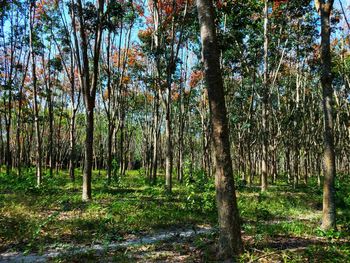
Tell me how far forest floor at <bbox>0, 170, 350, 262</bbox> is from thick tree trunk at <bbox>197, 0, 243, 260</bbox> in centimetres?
37

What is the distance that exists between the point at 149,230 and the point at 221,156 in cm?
473

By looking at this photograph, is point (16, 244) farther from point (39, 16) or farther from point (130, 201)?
point (39, 16)

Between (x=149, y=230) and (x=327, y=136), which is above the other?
(x=327, y=136)

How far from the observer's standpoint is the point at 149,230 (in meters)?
9.87

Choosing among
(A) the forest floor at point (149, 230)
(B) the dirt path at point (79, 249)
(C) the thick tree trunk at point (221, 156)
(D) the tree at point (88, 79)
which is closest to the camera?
(C) the thick tree trunk at point (221, 156)

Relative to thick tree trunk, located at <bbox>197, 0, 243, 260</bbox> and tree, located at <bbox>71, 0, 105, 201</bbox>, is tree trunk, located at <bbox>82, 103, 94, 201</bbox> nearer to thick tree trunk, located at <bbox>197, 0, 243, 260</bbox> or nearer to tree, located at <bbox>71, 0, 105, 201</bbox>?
tree, located at <bbox>71, 0, 105, 201</bbox>

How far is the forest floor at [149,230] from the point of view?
279 inches

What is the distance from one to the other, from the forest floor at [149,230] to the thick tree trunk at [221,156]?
1.22 feet

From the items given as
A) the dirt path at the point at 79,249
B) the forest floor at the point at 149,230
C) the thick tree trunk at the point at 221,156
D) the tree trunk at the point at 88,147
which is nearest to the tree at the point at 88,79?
the tree trunk at the point at 88,147

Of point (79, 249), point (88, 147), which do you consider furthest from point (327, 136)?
point (88, 147)

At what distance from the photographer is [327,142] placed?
8.55 meters

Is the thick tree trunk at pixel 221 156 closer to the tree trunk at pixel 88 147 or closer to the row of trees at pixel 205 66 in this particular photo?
the row of trees at pixel 205 66

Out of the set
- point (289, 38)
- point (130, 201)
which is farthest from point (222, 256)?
point (289, 38)

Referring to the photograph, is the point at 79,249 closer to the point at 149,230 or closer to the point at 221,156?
the point at 149,230
